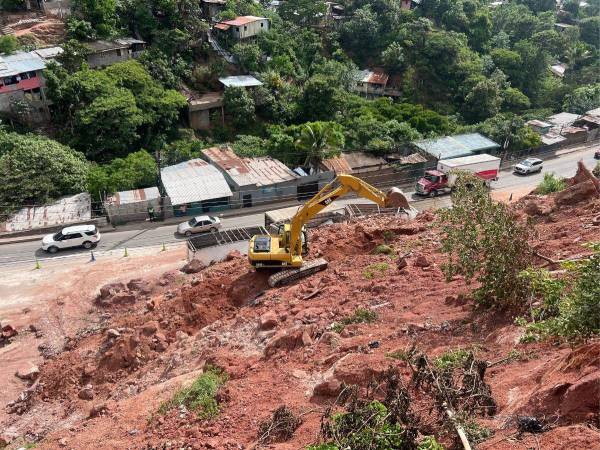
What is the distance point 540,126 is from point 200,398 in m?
51.2

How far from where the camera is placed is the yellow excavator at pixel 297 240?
22.3m

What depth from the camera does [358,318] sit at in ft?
59.5

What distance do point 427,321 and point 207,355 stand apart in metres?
7.81

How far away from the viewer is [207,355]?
61.9 feet

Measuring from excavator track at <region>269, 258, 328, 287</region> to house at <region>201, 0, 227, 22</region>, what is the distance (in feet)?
150

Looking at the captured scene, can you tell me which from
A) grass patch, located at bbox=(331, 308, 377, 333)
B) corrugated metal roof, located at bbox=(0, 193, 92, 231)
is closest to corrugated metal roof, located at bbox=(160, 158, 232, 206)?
corrugated metal roof, located at bbox=(0, 193, 92, 231)

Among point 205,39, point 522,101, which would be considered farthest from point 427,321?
point 522,101

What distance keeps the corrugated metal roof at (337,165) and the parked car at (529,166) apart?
1572cm

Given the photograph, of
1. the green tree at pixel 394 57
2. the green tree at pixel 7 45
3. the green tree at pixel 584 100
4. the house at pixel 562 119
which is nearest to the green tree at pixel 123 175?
the green tree at pixel 7 45

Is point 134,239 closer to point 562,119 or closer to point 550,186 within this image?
point 550,186

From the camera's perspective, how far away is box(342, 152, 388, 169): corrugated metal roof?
1740 inches

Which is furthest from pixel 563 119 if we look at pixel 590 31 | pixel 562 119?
pixel 590 31

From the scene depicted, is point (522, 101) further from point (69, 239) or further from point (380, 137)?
point (69, 239)

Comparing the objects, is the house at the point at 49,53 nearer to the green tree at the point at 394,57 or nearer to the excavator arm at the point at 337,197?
the excavator arm at the point at 337,197
